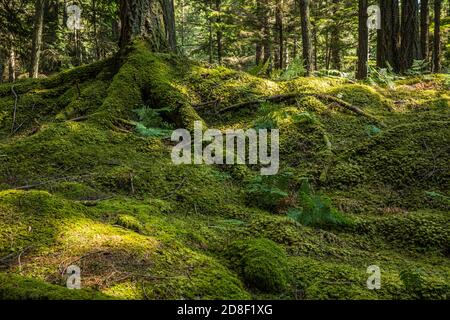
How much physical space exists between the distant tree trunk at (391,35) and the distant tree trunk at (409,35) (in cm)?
17

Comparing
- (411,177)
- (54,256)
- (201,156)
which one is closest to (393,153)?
(411,177)

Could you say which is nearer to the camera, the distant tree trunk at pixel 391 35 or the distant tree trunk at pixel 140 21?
the distant tree trunk at pixel 140 21

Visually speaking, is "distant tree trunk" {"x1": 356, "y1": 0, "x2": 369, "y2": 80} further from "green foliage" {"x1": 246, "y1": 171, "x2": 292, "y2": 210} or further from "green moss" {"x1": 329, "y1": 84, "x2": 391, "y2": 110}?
"green foliage" {"x1": 246, "y1": 171, "x2": 292, "y2": 210}

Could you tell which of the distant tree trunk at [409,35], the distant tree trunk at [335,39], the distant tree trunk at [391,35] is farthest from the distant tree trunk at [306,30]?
the distant tree trunk at [335,39]

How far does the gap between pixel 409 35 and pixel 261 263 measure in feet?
32.7

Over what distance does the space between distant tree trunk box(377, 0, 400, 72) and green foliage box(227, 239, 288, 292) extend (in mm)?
9305

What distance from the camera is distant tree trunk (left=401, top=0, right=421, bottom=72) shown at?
34.9ft

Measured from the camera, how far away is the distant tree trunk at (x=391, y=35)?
36.2 feet

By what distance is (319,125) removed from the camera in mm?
5977

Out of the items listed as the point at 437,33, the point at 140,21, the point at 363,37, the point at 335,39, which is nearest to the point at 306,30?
the point at 363,37

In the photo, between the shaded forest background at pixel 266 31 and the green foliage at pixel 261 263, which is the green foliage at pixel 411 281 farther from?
the shaded forest background at pixel 266 31

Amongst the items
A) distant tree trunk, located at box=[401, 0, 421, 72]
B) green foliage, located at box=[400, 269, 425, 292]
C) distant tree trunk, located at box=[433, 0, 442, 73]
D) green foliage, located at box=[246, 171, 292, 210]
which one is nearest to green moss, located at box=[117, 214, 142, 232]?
green foliage, located at box=[246, 171, 292, 210]
